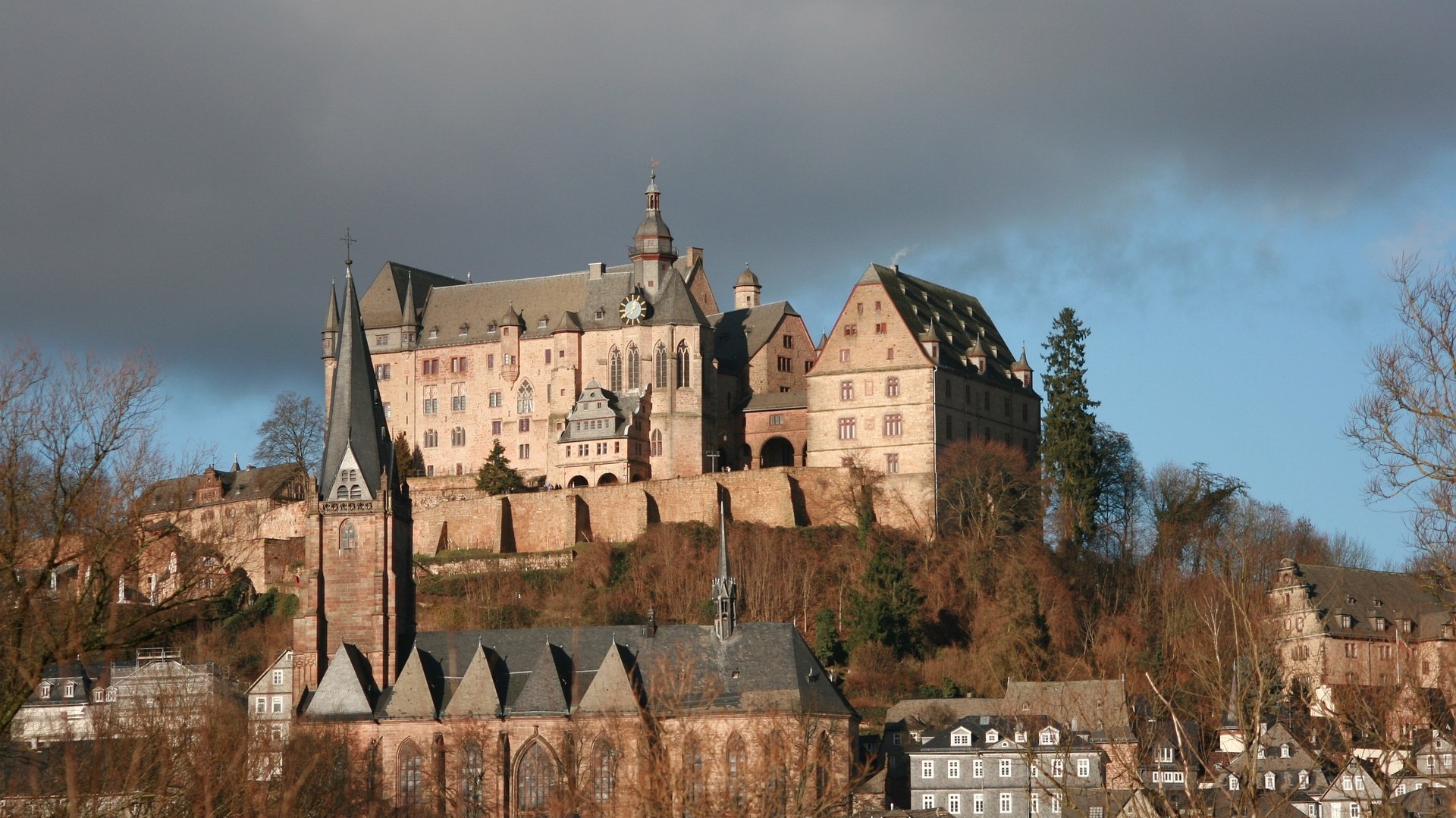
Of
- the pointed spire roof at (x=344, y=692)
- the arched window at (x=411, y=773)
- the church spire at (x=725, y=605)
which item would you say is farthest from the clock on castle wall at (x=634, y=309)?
the arched window at (x=411, y=773)

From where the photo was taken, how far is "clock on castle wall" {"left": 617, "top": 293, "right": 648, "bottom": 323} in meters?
109

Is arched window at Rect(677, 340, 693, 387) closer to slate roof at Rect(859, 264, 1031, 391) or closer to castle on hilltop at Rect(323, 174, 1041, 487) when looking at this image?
castle on hilltop at Rect(323, 174, 1041, 487)

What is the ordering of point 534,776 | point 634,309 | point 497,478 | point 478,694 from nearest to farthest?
point 534,776
point 478,694
point 497,478
point 634,309

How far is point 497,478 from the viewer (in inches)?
4146

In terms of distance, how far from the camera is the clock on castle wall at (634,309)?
109312mm

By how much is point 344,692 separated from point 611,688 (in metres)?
8.54

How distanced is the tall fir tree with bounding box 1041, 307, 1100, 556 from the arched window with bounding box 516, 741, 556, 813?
27549 millimetres

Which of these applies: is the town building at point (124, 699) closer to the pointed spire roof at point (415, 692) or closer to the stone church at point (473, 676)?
the stone church at point (473, 676)

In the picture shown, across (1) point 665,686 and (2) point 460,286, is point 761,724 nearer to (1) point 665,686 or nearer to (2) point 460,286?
(1) point 665,686

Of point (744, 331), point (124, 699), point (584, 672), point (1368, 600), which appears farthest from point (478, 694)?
point (744, 331)

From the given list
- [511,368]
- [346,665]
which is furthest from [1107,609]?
[511,368]

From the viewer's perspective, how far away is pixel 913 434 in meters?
100

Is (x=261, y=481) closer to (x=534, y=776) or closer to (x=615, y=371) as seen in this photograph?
(x=615, y=371)

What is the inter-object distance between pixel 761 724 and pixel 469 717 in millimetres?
10329
